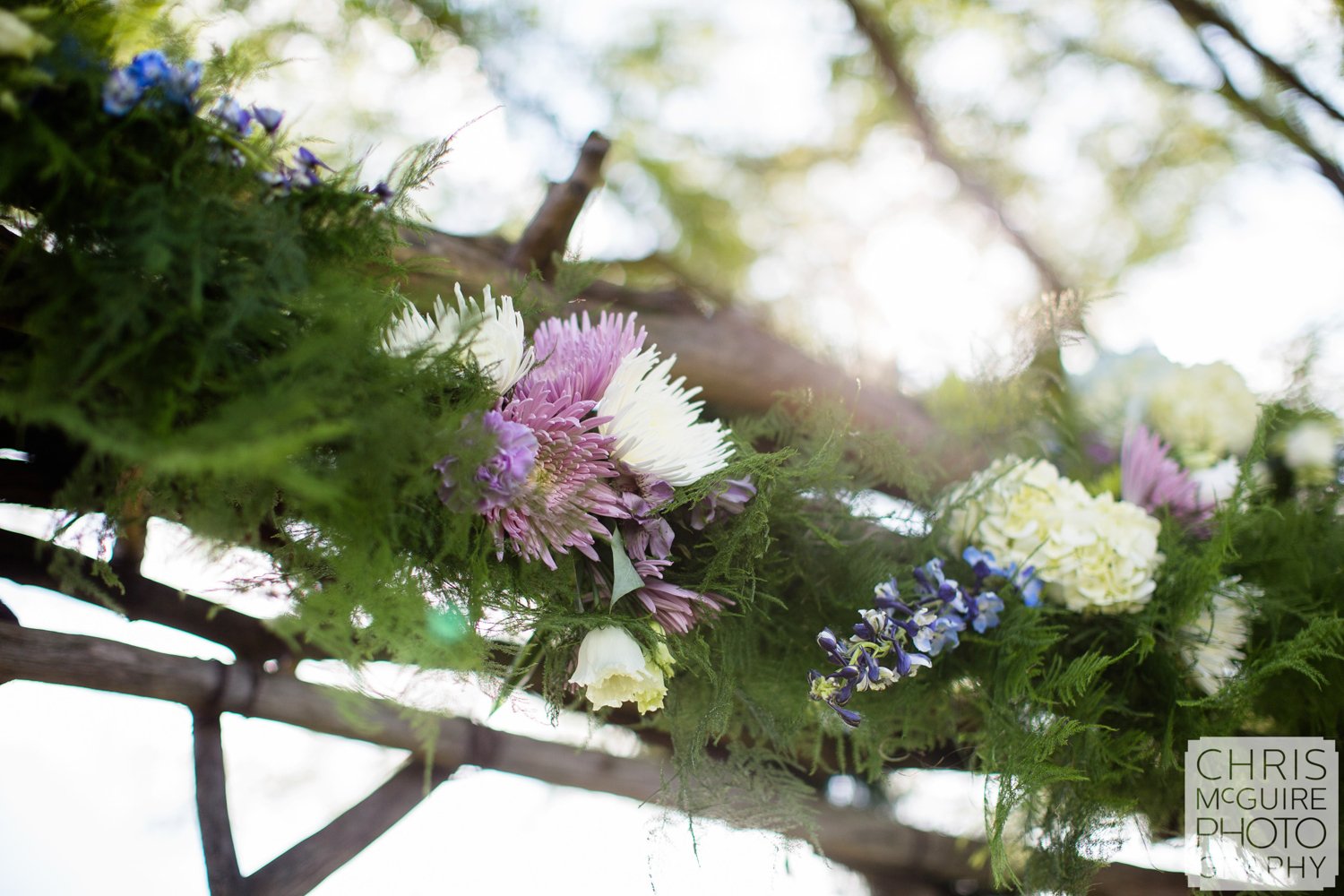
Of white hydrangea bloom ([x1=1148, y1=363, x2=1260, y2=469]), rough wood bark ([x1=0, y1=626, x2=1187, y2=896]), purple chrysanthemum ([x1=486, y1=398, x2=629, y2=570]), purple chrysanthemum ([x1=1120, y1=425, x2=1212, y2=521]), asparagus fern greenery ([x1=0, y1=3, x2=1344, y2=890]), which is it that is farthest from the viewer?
white hydrangea bloom ([x1=1148, y1=363, x2=1260, y2=469])

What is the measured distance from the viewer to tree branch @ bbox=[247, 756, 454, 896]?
877 mm

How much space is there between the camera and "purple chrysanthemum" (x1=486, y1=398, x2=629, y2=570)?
0.58m

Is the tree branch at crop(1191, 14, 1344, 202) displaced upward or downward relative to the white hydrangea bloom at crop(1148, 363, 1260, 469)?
upward

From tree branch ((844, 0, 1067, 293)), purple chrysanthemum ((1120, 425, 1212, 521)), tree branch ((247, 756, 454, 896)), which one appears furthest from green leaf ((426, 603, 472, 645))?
tree branch ((844, 0, 1067, 293))

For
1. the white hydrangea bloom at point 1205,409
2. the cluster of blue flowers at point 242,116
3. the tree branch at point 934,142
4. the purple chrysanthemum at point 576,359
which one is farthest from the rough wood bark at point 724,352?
the tree branch at point 934,142

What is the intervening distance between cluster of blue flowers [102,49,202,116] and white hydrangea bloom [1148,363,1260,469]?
45.3 inches

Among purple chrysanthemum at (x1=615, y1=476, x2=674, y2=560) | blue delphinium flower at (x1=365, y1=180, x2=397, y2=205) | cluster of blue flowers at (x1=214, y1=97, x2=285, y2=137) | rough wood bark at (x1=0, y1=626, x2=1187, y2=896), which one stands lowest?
rough wood bark at (x1=0, y1=626, x2=1187, y2=896)

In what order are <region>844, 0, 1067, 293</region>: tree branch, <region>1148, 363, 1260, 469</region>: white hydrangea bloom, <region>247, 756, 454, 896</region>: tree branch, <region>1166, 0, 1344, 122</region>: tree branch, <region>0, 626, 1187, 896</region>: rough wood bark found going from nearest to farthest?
<region>0, 626, 1187, 896</region>: rough wood bark → <region>247, 756, 454, 896</region>: tree branch → <region>1148, 363, 1260, 469</region>: white hydrangea bloom → <region>1166, 0, 1344, 122</region>: tree branch → <region>844, 0, 1067, 293</region>: tree branch

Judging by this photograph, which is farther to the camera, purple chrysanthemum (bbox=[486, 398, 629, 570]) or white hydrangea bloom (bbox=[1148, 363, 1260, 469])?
white hydrangea bloom (bbox=[1148, 363, 1260, 469])

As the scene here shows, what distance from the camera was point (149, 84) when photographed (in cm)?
49

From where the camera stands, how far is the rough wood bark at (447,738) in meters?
0.76

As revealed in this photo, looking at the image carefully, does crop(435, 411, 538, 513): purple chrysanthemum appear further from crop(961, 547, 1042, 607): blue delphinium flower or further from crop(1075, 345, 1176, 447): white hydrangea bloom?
crop(1075, 345, 1176, 447): white hydrangea bloom

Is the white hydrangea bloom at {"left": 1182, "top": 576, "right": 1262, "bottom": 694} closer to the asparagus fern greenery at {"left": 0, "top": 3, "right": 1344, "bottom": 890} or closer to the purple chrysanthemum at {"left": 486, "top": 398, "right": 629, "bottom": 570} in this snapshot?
the asparagus fern greenery at {"left": 0, "top": 3, "right": 1344, "bottom": 890}

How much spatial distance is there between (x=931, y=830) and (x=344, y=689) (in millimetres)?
1171
